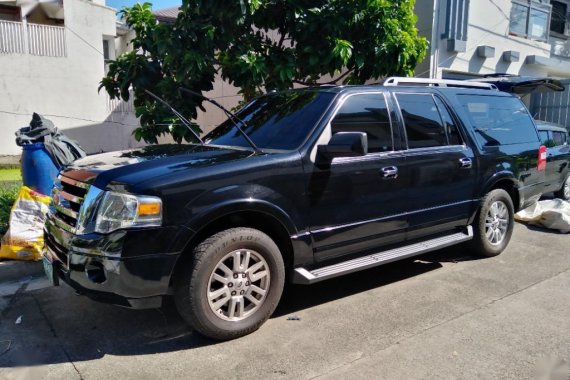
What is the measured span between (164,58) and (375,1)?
2.85 meters

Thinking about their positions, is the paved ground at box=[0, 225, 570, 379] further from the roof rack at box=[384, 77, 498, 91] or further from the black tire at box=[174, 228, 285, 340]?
the roof rack at box=[384, 77, 498, 91]

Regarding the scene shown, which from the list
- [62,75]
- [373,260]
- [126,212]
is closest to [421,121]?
[373,260]

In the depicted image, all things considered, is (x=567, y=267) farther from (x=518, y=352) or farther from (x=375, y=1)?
(x=375, y=1)

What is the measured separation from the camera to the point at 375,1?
6.38 metres

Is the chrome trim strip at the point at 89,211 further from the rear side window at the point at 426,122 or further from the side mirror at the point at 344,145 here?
the rear side window at the point at 426,122

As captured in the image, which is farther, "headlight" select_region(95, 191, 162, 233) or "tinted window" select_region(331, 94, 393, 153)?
"tinted window" select_region(331, 94, 393, 153)

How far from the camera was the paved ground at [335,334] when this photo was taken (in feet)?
10.5

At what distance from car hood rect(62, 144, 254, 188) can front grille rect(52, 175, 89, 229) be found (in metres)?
0.05

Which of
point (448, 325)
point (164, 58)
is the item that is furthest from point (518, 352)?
point (164, 58)

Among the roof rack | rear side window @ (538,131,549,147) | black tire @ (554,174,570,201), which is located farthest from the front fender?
black tire @ (554,174,570,201)

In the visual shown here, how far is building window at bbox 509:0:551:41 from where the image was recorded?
12823mm

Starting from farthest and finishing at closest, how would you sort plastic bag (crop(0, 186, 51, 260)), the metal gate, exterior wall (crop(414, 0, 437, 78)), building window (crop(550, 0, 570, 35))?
building window (crop(550, 0, 570, 35)), the metal gate, exterior wall (crop(414, 0, 437, 78)), plastic bag (crop(0, 186, 51, 260))

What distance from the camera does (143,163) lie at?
351 centimetres

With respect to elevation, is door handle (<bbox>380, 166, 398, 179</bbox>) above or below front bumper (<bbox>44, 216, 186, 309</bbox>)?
above
